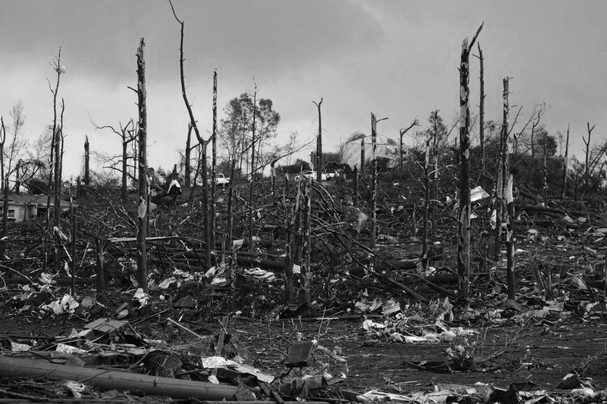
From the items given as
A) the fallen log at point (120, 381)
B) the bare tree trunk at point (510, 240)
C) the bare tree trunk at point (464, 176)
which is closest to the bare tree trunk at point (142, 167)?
the bare tree trunk at point (464, 176)

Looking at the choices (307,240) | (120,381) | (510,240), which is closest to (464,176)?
(510,240)

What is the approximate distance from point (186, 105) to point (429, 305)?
9264 millimetres

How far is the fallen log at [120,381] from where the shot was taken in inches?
233

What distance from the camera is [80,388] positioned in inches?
228

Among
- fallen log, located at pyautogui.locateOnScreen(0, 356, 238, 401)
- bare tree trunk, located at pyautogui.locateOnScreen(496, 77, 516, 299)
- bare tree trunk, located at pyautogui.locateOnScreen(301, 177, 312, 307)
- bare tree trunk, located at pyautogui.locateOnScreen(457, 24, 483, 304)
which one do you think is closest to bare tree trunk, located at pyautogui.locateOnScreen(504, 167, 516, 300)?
bare tree trunk, located at pyautogui.locateOnScreen(496, 77, 516, 299)

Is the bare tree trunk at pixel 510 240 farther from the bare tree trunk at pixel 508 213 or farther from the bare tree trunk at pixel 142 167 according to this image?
the bare tree trunk at pixel 142 167

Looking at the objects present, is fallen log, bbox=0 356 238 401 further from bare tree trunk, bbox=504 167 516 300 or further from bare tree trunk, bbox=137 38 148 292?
bare tree trunk, bbox=137 38 148 292

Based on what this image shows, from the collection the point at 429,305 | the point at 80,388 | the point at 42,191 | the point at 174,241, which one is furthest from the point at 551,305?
the point at 42,191

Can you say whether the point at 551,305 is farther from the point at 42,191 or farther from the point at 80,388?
the point at 42,191

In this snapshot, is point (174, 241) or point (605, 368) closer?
point (605, 368)

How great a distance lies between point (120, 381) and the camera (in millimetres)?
6035

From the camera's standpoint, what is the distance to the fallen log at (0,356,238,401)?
5.92 m

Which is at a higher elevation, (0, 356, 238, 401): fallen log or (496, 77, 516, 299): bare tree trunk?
(496, 77, 516, 299): bare tree trunk

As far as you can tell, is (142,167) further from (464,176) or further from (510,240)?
(510,240)
